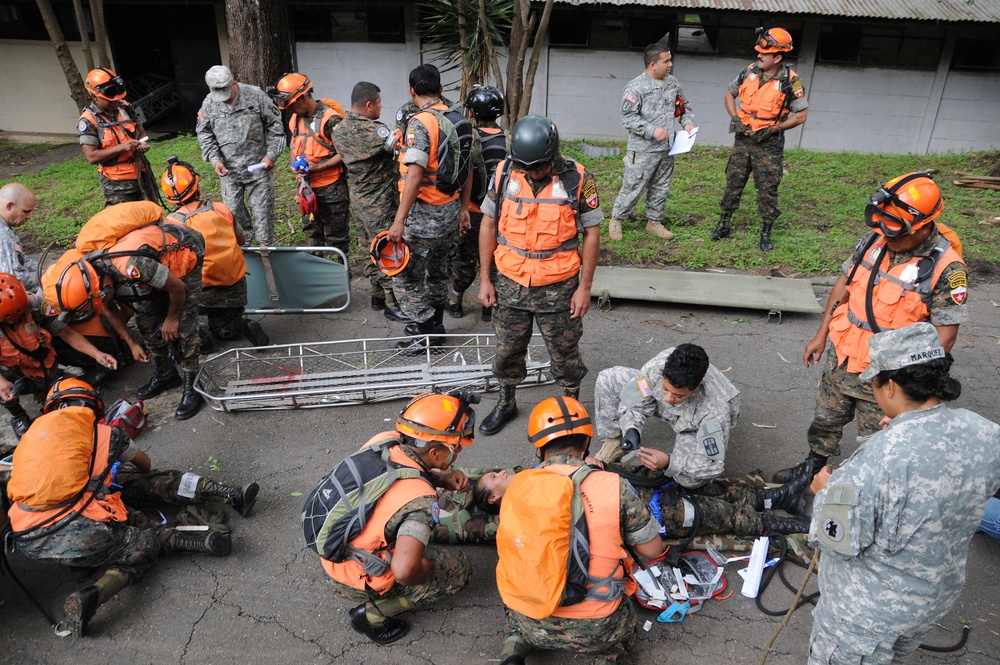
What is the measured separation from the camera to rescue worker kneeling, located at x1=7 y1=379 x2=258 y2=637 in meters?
3.47

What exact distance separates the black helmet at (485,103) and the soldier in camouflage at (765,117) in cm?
290

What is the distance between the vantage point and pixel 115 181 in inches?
288

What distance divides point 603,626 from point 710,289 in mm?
4403

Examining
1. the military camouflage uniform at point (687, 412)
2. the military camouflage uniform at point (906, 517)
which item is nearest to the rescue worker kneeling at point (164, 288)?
the military camouflage uniform at point (687, 412)

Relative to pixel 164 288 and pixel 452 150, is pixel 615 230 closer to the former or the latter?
pixel 452 150

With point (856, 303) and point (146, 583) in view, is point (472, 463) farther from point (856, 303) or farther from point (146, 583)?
point (856, 303)

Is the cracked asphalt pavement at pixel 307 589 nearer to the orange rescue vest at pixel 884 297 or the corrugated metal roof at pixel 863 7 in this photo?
the orange rescue vest at pixel 884 297

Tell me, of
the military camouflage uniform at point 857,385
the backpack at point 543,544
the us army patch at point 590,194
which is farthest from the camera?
the us army patch at point 590,194

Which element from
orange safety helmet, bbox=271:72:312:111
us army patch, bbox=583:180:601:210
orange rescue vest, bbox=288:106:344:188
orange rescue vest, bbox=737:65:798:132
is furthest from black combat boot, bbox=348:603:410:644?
orange rescue vest, bbox=737:65:798:132

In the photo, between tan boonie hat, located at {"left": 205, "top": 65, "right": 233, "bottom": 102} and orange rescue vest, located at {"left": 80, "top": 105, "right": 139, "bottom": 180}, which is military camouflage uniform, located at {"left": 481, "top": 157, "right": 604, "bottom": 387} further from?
orange rescue vest, located at {"left": 80, "top": 105, "right": 139, "bottom": 180}

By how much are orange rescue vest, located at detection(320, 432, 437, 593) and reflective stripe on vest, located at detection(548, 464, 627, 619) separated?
26.8 inches

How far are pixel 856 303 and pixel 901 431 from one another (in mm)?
1657

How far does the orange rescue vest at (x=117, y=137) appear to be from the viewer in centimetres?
698

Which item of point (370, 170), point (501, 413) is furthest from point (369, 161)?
point (501, 413)
